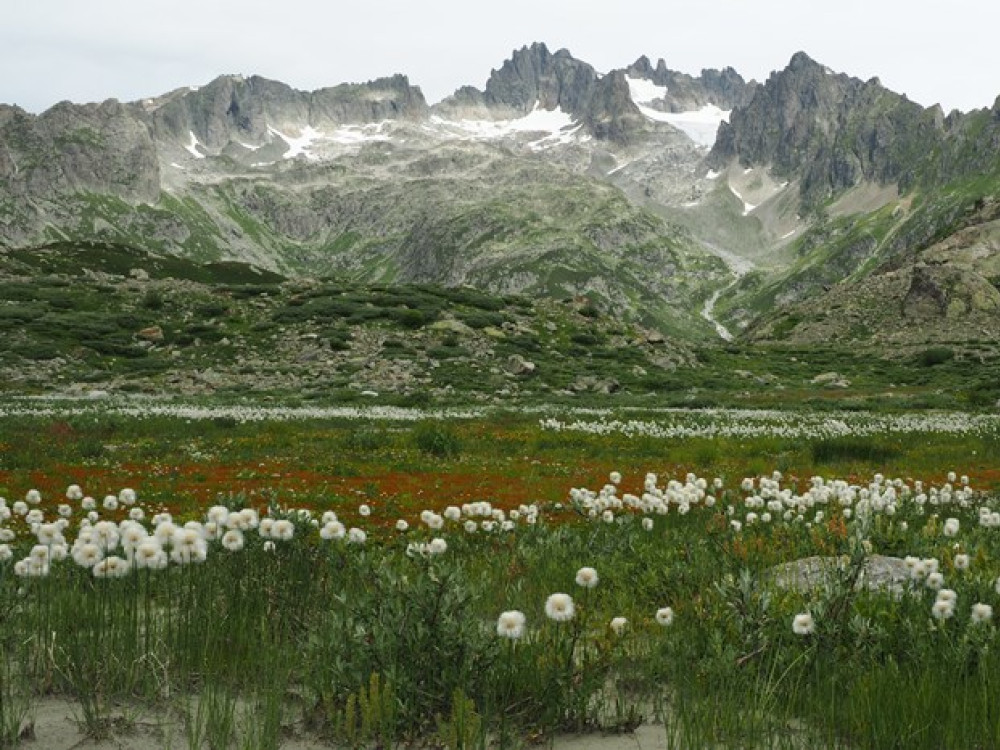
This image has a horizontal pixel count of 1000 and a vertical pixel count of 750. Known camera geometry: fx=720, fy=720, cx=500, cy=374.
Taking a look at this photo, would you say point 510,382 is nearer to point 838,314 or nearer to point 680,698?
point 680,698

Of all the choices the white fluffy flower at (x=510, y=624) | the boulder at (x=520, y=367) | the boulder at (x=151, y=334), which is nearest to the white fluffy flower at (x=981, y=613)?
the white fluffy flower at (x=510, y=624)

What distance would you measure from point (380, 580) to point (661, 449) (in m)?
18.2

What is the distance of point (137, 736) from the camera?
435cm

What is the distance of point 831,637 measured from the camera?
5.34 m

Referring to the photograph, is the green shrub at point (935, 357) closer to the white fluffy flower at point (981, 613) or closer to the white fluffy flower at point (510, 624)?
the white fluffy flower at point (981, 613)

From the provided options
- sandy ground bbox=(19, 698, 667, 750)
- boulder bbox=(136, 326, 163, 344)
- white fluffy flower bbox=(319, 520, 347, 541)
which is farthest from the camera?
boulder bbox=(136, 326, 163, 344)

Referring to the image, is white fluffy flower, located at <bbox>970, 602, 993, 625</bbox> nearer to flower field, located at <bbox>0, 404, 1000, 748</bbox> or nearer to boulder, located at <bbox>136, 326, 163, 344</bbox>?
flower field, located at <bbox>0, 404, 1000, 748</bbox>

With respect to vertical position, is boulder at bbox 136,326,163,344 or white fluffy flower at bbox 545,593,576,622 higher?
white fluffy flower at bbox 545,593,576,622

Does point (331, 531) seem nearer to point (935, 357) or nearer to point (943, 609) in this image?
point (943, 609)

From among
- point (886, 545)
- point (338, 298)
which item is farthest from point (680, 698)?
point (338, 298)

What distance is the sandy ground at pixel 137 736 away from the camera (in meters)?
4.22

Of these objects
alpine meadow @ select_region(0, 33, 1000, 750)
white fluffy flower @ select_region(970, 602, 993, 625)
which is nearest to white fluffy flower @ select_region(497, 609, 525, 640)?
alpine meadow @ select_region(0, 33, 1000, 750)

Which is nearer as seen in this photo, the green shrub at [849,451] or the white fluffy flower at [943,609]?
the white fluffy flower at [943,609]

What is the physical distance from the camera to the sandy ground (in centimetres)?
422
